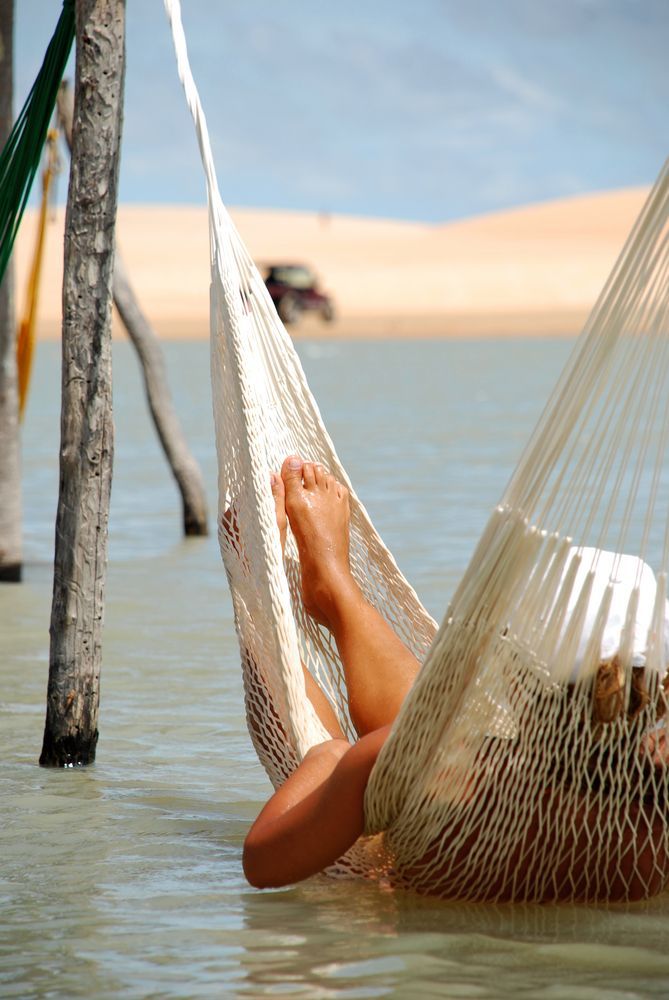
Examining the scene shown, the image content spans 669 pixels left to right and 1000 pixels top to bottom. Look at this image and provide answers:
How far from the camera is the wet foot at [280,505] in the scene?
10.8 ft

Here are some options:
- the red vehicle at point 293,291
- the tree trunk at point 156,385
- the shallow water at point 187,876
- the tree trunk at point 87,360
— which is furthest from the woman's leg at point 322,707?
the red vehicle at point 293,291

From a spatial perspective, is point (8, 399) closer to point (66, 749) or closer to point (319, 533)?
point (66, 749)

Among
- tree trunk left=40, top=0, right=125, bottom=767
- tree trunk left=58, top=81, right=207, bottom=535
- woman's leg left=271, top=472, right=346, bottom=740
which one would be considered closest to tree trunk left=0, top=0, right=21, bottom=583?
tree trunk left=58, top=81, right=207, bottom=535

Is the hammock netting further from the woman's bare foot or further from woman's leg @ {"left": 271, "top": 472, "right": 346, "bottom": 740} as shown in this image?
the woman's bare foot

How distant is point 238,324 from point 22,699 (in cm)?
155

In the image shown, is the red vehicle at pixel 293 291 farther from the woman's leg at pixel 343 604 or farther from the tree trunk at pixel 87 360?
the woman's leg at pixel 343 604

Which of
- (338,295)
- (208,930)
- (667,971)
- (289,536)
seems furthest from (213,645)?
(338,295)

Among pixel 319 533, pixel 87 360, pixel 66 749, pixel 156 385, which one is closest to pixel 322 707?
pixel 319 533

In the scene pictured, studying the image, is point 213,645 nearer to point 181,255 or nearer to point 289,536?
point 289,536

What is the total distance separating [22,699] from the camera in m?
4.29

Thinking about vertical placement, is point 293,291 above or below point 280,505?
above

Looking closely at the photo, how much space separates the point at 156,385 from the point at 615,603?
453 cm

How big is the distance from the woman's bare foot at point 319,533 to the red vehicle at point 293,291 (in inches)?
1043

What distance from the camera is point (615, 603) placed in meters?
2.48
